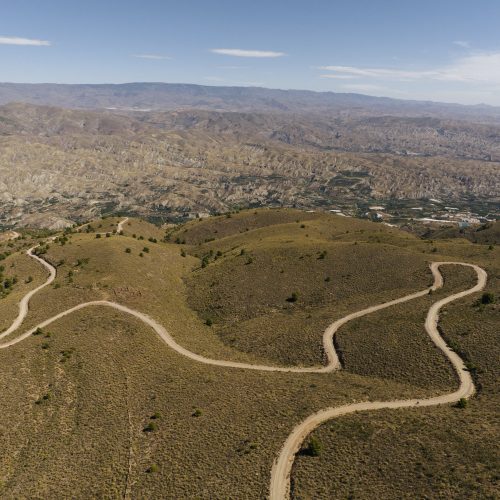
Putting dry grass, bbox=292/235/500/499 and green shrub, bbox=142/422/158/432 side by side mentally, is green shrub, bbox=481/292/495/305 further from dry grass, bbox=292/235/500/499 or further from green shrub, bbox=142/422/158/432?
green shrub, bbox=142/422/158/432

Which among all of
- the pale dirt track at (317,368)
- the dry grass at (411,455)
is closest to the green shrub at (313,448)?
the dry grass at (411,455)

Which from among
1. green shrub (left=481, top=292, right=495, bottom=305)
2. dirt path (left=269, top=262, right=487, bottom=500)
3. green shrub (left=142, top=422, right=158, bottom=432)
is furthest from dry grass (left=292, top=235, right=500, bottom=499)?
green shrub (left=481, top=292, right=495, bottom=305)

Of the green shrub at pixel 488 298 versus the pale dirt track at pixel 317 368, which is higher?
the green shrub at pixel 488 298

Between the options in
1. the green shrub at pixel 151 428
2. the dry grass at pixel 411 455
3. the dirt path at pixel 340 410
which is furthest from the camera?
the green shrub at pixel 151 428

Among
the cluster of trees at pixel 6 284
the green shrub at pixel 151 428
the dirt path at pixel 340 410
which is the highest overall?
the dirt path at pixel 340 410

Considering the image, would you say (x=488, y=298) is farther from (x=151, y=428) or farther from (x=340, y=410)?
(x=151, y=428)

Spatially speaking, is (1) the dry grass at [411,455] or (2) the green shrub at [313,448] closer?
(1) the dry grass at [411,455]

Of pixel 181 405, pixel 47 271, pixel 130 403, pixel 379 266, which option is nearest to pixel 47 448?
pixel 130 403

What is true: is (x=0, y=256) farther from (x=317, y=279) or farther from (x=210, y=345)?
(x=317, y=279)

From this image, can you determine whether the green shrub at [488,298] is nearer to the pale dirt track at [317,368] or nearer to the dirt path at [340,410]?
the pale dirt track at [317,368]
